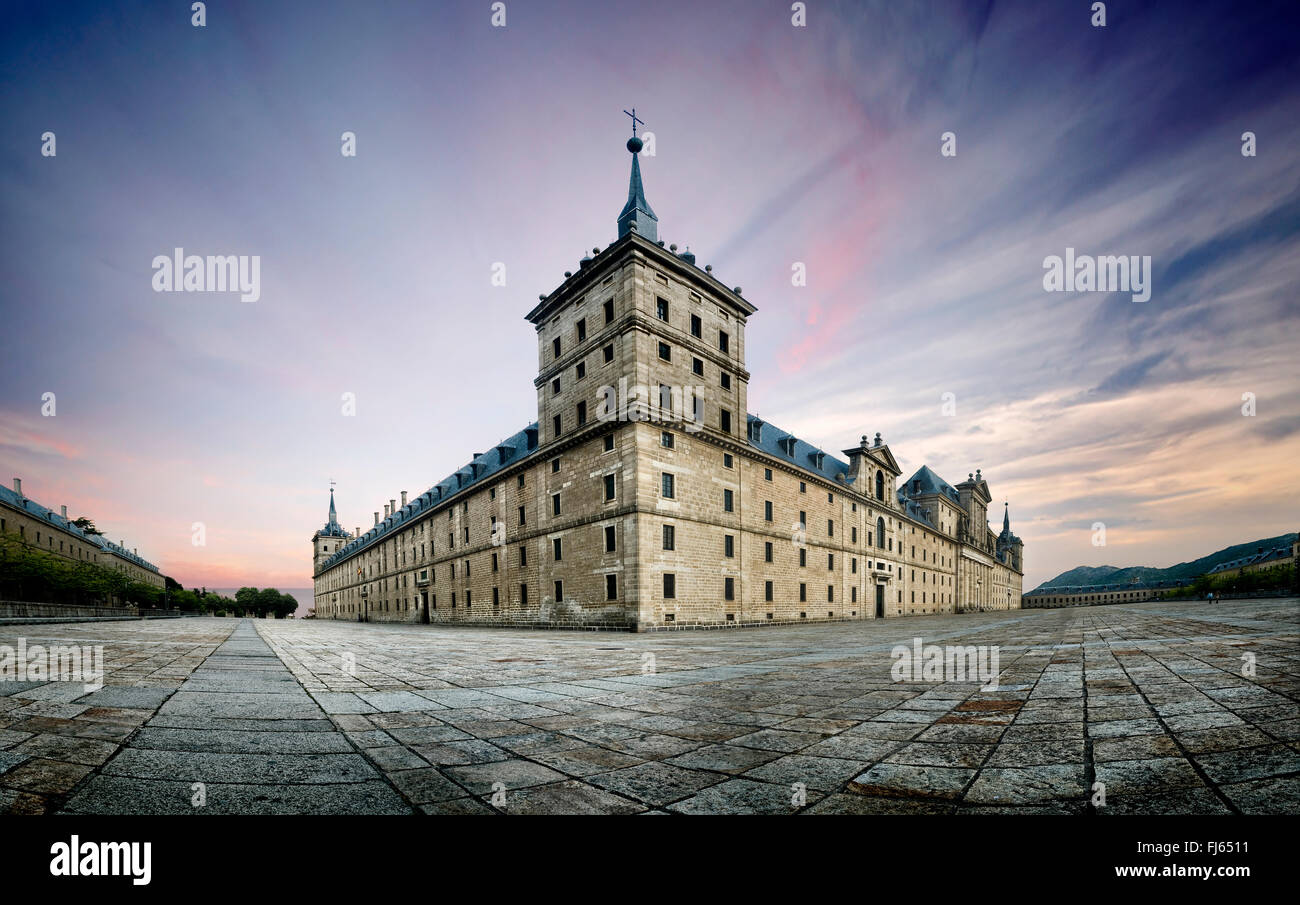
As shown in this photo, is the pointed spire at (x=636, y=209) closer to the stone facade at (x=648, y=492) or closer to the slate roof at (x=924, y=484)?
the stone facade at (x=648, y=492)

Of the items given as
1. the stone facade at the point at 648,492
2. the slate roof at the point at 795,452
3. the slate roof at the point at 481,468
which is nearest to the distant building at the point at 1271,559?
the slate roof at the point at 795,452

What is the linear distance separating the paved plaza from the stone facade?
20423 millimetres

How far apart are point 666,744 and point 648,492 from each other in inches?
892

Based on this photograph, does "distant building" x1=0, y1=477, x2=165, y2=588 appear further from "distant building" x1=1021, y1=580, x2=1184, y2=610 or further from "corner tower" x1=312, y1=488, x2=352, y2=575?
"distant building" x1=1021, y1=580, x2=1184, y2=610

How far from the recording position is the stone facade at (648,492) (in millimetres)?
27141

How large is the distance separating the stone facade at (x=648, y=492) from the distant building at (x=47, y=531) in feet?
173

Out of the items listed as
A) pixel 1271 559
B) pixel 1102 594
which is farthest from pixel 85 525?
pixel 1102 594

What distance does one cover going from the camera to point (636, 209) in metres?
32.0

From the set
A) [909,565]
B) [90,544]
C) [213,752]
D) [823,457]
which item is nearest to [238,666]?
[213,752]

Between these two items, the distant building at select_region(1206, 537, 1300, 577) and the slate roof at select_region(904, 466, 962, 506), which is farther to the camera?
the distant building at select_region(1206, 537, 1300, 577)

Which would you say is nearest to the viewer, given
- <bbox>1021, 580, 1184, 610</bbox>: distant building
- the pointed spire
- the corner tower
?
the pointed spire

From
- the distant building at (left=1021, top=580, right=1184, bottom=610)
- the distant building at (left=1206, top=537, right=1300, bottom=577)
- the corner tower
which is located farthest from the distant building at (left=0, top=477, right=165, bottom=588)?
the distant building at (left=1021, top=580, right=1184, bottom=610)

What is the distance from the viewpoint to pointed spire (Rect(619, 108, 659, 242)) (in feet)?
105

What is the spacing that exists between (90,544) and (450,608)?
81484 millimetres
